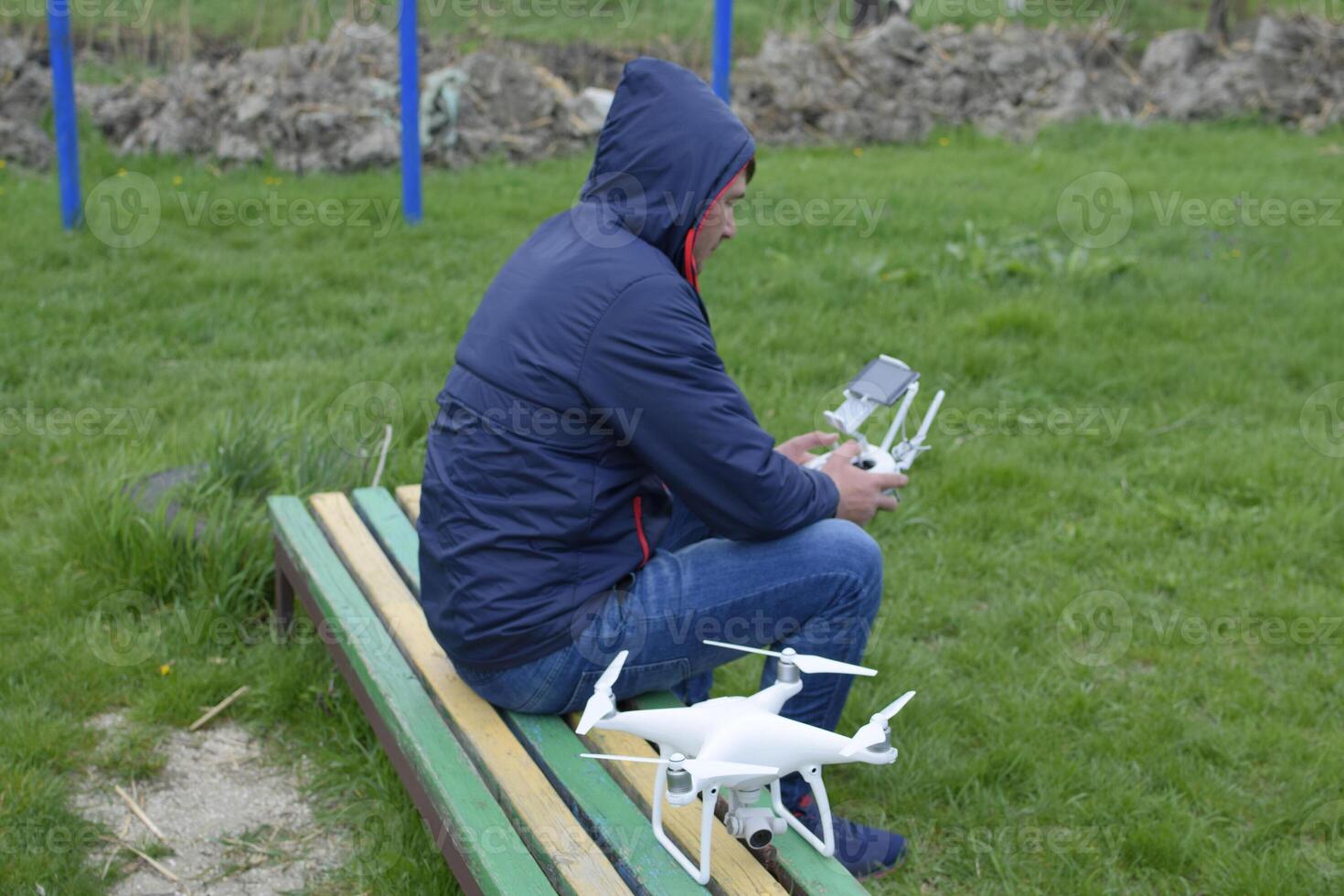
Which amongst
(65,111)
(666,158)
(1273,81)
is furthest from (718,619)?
(1273,81)

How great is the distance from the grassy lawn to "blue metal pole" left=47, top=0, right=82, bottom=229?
20cm

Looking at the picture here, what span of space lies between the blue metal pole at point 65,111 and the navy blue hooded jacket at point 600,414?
4.97m

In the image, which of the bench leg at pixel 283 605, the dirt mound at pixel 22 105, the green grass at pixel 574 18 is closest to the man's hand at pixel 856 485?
the bench leg at pixel 283 605

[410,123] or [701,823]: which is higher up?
[410,123]

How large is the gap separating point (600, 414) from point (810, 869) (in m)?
0.83

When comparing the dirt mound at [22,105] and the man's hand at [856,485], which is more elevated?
the man's hand at [856,485]

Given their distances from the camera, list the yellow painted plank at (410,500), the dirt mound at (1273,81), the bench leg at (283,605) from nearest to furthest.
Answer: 1. the yellow painted plank at (410,500)
2. the bench leg at (283,605)
3. the dirt mound at (1273,81)

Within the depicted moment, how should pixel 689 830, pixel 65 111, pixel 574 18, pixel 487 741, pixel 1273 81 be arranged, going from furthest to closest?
pixel 574 18 < pixel 1273 81 < pixel 65 111 < pixel 487 741 < pixel 689 830

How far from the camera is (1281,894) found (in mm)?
2740

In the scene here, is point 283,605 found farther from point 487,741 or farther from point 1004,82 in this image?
point 1004,82

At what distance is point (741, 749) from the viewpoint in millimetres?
2090

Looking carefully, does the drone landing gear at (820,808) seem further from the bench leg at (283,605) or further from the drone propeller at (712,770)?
the bench leg at (283,605)

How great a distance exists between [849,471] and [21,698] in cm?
205

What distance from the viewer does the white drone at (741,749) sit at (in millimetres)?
2049
